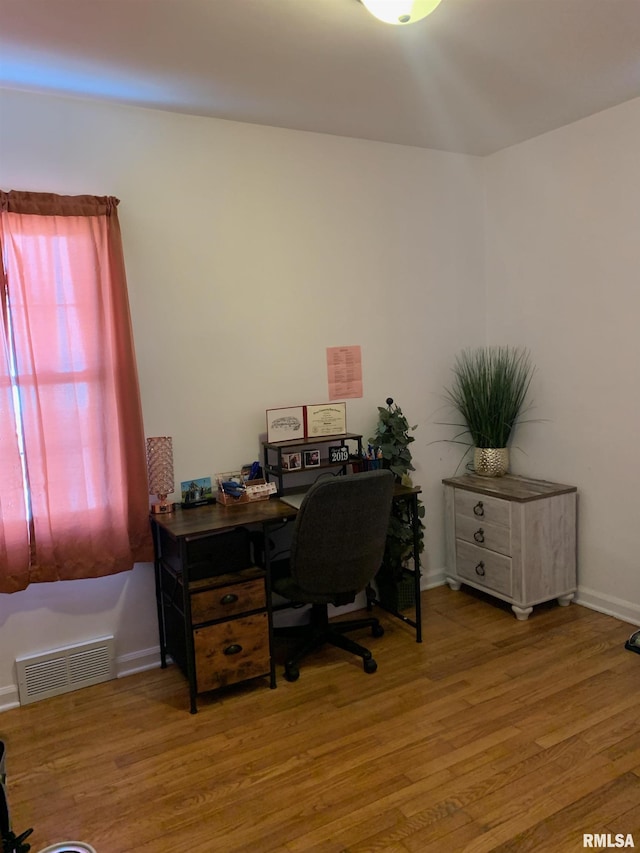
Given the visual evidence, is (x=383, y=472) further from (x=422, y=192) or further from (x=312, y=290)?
(x=422, y=192)

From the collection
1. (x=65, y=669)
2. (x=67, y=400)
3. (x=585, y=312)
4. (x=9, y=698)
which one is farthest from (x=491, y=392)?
(x=9, y=698)

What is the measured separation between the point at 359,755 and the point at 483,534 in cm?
160

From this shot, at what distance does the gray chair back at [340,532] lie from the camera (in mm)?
2623

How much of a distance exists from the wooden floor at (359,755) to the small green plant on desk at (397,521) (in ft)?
1.27

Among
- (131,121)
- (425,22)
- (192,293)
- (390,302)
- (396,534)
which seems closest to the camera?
(425,22)

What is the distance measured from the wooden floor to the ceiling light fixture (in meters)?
2.58

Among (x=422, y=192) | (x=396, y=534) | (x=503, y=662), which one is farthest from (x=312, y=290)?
(x=503, y=662)

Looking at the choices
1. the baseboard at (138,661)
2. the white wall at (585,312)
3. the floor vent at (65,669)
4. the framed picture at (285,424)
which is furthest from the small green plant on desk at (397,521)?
the floor vent at (65,669)

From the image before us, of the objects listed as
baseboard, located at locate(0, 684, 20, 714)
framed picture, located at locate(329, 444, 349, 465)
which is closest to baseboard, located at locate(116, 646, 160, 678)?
baseboard, located at locate(0, 684, 20, 714)

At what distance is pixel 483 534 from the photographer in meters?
3.60

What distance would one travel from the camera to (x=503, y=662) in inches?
118

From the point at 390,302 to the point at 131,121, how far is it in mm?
1671

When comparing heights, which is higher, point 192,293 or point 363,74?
point 363,74

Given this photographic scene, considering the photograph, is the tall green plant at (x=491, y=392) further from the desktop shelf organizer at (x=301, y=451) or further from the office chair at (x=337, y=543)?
the office chair at (x=337, y=543)
